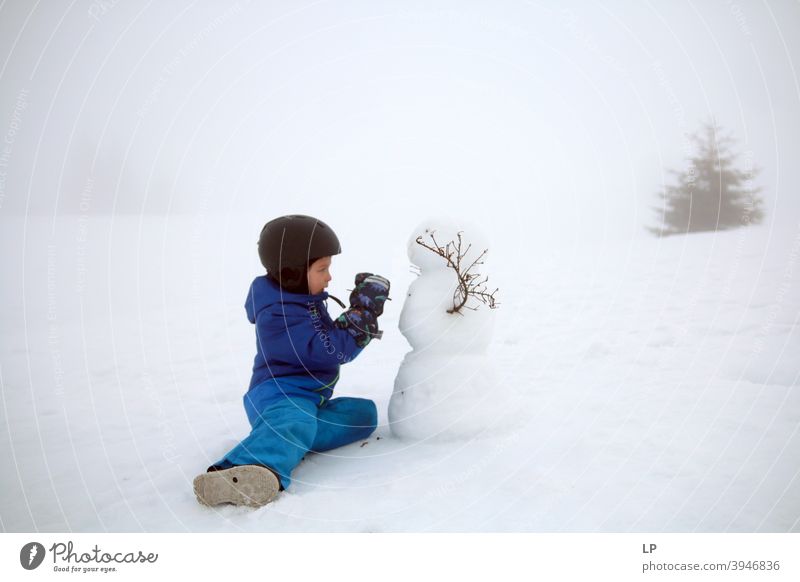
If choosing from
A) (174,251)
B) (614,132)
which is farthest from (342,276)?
(614,132)

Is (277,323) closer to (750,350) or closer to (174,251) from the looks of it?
(750,350)

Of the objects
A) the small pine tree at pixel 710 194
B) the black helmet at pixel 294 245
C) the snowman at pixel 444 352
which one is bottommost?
the snowman at pixel 444 352

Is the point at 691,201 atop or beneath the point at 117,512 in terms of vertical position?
atop

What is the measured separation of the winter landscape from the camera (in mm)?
2059

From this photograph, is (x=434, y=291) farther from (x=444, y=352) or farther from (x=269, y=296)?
(x=269, y=296)

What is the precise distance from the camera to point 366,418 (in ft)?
8.63

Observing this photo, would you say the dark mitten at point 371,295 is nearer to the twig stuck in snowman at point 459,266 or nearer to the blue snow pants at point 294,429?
the twig stuck in snowman at point 459,266
